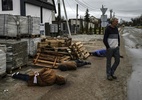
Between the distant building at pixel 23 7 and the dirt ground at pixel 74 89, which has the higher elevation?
the distant building at pixel 23 7

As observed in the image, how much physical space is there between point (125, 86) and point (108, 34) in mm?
1753

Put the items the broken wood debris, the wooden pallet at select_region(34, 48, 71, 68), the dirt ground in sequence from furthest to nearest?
the broken wood debris
the wooden pallet at select_region(34, 48, 71, 68)
the dirt ground

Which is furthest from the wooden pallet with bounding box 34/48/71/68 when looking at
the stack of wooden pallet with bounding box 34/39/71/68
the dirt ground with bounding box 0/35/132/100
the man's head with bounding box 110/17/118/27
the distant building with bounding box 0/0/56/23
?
the distant building with bounding box 0/0/56/23

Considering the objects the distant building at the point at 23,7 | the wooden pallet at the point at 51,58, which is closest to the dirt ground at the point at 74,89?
the wooden pallet at the point at 51,58

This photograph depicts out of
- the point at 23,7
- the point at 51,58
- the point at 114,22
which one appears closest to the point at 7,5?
the point at 23,7

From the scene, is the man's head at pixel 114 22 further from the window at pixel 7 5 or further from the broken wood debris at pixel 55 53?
the window at pixel 7 5

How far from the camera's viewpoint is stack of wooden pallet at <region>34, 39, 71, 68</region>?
34.0ft

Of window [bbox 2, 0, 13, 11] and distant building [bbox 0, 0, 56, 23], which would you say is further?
window [bbox 2, 0, 13, 11]

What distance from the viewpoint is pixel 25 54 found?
9.80 m

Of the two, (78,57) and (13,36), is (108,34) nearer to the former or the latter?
(78,57)

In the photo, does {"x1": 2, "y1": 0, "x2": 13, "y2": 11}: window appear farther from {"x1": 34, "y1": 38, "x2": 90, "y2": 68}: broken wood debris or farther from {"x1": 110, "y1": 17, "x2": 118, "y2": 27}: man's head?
{"x1": 110, "y1": 17, "x2": 118, "y2": 27}: man's head

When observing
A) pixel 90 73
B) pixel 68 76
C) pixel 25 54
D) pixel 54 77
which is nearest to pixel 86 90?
pixel 54 77

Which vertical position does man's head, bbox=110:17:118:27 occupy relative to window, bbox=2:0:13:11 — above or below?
below

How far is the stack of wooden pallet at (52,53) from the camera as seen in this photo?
34.0 ft
